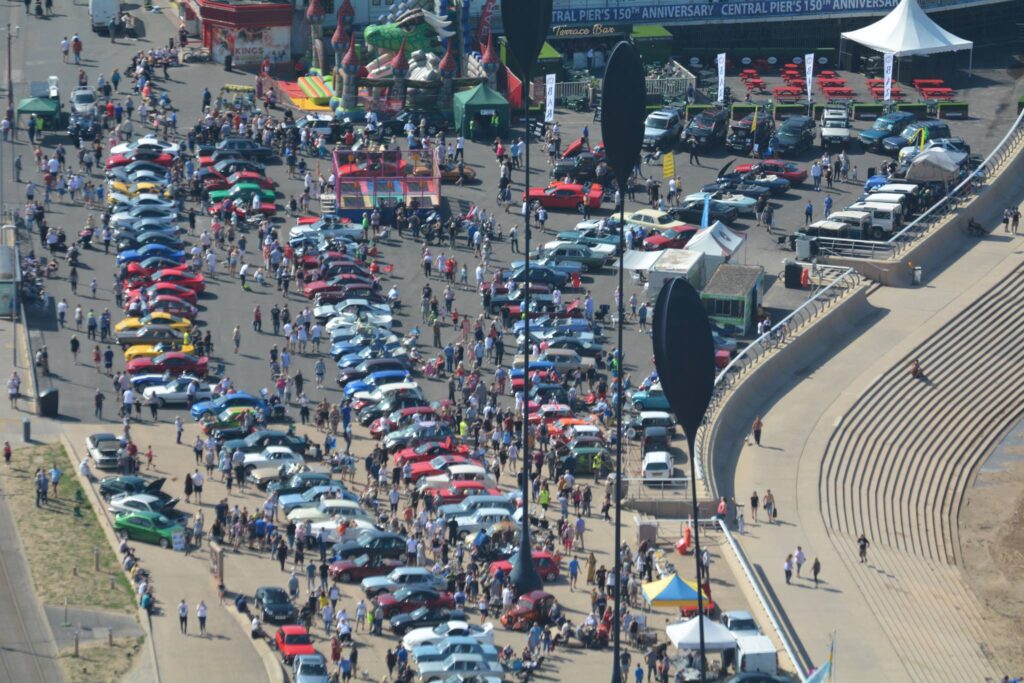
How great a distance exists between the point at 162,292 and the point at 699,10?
135ft

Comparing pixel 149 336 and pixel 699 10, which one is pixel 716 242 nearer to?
pixel 149 336

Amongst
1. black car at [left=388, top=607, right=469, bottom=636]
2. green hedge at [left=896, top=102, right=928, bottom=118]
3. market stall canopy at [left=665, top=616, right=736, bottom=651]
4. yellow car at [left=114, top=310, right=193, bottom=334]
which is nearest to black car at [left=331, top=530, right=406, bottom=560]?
black car at [left=388, top=607, right=469, bottom=636]

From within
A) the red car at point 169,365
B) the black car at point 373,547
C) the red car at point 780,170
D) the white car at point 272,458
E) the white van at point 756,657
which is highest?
the red car at point 780,170

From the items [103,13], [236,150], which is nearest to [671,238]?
[236,150]

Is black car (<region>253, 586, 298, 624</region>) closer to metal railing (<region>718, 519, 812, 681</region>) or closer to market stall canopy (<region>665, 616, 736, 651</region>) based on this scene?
market stall canopy (<region>665, 616, 736, 651</region>)

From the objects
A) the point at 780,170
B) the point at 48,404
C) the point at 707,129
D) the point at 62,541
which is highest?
the point at 707,129

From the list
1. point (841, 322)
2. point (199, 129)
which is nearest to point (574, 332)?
point (841, 322)

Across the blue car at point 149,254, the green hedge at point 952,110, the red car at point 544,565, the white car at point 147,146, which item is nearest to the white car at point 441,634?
the red car at point 544,565

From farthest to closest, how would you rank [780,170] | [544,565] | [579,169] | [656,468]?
[780,170] → [579,169] → [656,468] → [544,565]

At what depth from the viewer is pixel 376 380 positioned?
85.8 meters

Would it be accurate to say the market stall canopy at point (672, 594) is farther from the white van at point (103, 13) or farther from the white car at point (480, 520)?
the white van at point (103, 13)

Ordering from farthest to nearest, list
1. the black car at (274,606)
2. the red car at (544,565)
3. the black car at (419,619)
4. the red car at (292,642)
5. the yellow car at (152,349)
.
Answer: the yellow car at (152,349)
the red car at (544,565)
the black car at (274,606)
the black car at (419,619)
the red car at (292,642)

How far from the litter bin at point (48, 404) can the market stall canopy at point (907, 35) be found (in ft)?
161

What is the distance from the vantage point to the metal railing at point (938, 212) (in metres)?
98.9
